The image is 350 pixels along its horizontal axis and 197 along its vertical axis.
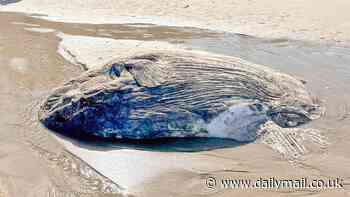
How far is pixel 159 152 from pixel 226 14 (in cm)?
671

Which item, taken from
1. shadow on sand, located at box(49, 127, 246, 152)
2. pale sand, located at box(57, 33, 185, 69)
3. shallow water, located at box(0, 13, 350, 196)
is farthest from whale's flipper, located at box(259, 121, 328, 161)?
pale sand, located at box(57, 33, 185, 69)

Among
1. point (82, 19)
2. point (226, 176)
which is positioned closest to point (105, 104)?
point (226, 176)

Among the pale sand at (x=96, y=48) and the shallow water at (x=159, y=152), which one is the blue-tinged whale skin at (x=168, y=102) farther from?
the pale sand at (x=96, y=48)

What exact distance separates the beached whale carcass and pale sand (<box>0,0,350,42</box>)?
13.1 ft

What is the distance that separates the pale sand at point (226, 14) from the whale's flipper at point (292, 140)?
408 centimetres

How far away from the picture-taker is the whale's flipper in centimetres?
445

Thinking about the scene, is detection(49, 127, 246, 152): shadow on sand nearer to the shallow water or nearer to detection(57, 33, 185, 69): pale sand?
the shallow water

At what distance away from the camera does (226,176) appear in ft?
13.3

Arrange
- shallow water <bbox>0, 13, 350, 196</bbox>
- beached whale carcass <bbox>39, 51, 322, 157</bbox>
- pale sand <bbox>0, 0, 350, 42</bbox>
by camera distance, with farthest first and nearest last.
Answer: pale sand <bbox>0, 0, 350, 42</bbox> → beached whale carcass <bbox>39, 51, 322, 157</bbox> → shallow water <bbox>0, 13, 350, 196</bbox>

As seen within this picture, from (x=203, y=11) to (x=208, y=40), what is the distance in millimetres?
2604

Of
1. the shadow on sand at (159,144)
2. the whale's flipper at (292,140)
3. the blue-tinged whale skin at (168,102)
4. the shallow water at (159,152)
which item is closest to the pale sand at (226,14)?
the shallow water at (159,152)

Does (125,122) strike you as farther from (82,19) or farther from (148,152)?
(82,19)

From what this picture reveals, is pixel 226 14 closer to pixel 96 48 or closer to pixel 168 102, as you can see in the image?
pixel 96 48

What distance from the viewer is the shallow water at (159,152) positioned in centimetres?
395
